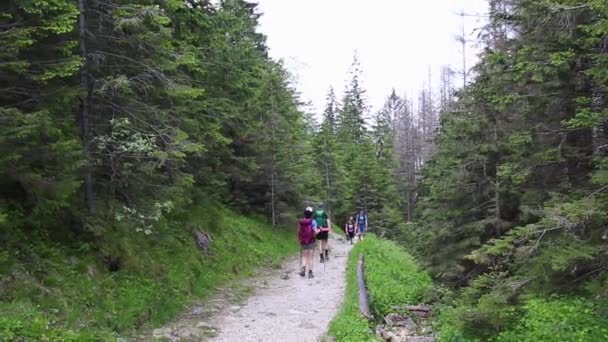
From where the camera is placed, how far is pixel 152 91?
10.4m

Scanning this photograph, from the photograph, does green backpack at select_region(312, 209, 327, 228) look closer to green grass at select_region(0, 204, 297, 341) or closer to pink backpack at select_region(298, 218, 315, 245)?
pink backpack at select_region(298, 218, 315, 245)

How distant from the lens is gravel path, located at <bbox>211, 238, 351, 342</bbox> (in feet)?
29.0

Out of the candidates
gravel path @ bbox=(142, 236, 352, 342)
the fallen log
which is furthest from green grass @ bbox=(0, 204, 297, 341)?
the fallen log

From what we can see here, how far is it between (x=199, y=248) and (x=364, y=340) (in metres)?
7.61

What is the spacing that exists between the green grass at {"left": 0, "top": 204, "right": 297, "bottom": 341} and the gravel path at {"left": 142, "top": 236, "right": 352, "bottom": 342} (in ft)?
1.54

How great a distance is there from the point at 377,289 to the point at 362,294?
154 cm

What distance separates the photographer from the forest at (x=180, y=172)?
7047 mm

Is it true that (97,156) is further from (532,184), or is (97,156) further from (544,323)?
(532,184)

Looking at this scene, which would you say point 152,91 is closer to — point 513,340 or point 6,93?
point 6,93

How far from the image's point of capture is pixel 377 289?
534 inches

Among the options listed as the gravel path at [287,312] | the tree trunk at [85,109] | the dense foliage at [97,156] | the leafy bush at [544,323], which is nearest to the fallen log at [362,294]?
the gravel path at [287,312]

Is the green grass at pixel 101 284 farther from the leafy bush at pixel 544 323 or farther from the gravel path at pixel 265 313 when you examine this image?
the leafy bush at pixel 544 323

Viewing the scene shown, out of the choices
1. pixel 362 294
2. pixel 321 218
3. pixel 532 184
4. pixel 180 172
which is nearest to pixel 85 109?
pixel 180 172

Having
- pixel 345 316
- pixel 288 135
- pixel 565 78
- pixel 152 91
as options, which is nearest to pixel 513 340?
pixel 345 316
